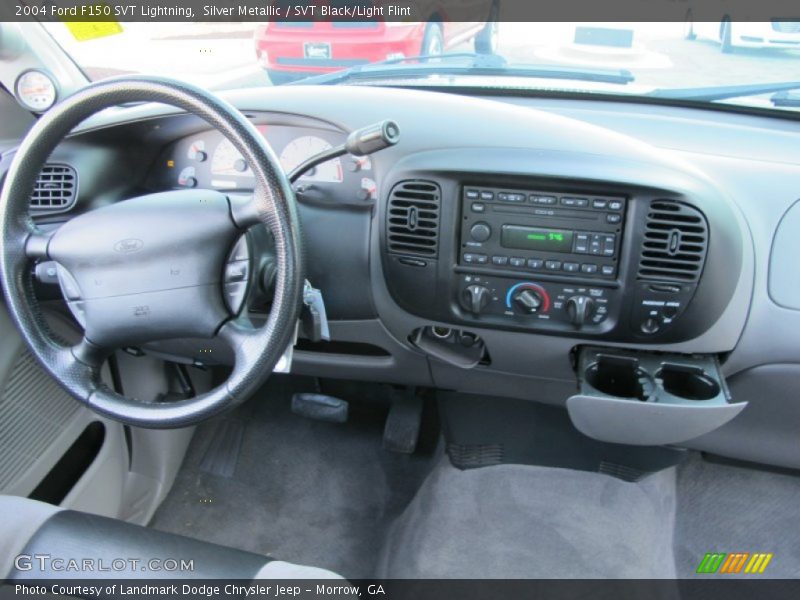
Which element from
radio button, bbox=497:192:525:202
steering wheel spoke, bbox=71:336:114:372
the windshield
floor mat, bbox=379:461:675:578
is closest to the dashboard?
radio button, bbox=497:192:525:202

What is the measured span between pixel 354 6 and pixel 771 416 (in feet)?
4.88

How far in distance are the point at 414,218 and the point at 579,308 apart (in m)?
0.38

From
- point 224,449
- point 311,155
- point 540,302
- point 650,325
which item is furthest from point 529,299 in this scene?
point 224,449

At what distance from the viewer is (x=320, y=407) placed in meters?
1.99

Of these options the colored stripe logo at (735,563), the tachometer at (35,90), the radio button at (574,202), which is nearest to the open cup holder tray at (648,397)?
the radio button at (574,202)

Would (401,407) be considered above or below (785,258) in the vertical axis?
below

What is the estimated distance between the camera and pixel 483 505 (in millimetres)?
1826

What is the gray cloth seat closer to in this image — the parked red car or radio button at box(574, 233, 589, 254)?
radio button at box(574, 233, 589, 254)

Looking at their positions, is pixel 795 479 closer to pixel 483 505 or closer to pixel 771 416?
pixel 771 416

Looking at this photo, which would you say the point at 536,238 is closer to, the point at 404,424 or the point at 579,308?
the point at 579,308

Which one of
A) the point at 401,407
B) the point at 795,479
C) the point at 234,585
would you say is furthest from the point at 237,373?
the point at 795,479

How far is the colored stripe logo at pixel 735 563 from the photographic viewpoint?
1.71 meters

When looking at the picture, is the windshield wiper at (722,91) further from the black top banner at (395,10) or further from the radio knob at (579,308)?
the radio knob at (579,308)

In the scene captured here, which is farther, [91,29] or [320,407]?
[320,407]
